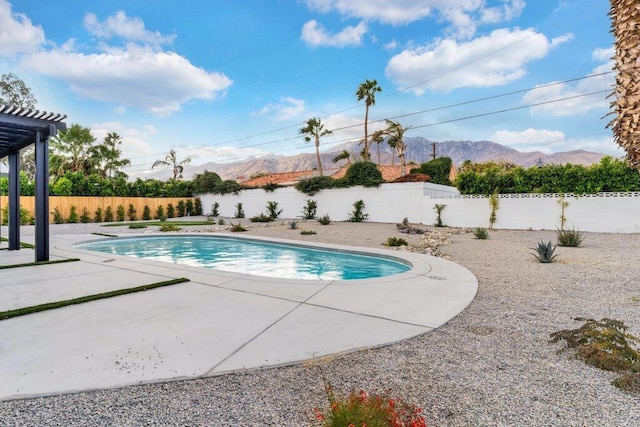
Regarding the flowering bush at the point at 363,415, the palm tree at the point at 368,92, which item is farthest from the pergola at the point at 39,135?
the palm tree at the point at 368,92

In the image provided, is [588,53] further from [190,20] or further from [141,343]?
[141,343]

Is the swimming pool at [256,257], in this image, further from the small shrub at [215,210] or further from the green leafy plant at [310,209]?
the small shrub at [215,210]

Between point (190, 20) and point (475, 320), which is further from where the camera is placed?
point (190, 20)

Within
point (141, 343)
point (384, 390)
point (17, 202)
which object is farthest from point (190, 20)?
point (384, 390)

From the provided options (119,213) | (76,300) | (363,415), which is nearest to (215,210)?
(119,213)

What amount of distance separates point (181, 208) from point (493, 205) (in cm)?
2123

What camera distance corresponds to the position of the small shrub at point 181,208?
79.1ft

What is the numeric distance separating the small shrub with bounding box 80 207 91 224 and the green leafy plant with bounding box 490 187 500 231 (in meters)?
21.9

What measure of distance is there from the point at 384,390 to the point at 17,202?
35.2ft

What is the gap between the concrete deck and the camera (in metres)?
2.30

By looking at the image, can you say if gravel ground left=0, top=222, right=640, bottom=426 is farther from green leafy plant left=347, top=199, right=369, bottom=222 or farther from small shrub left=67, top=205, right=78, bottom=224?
small shrub left=67, top=205, right=78, bottom=224

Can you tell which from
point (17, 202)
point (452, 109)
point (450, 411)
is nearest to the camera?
point (450, 411)

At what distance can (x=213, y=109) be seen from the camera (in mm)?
22438

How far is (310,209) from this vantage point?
20.5 metres
